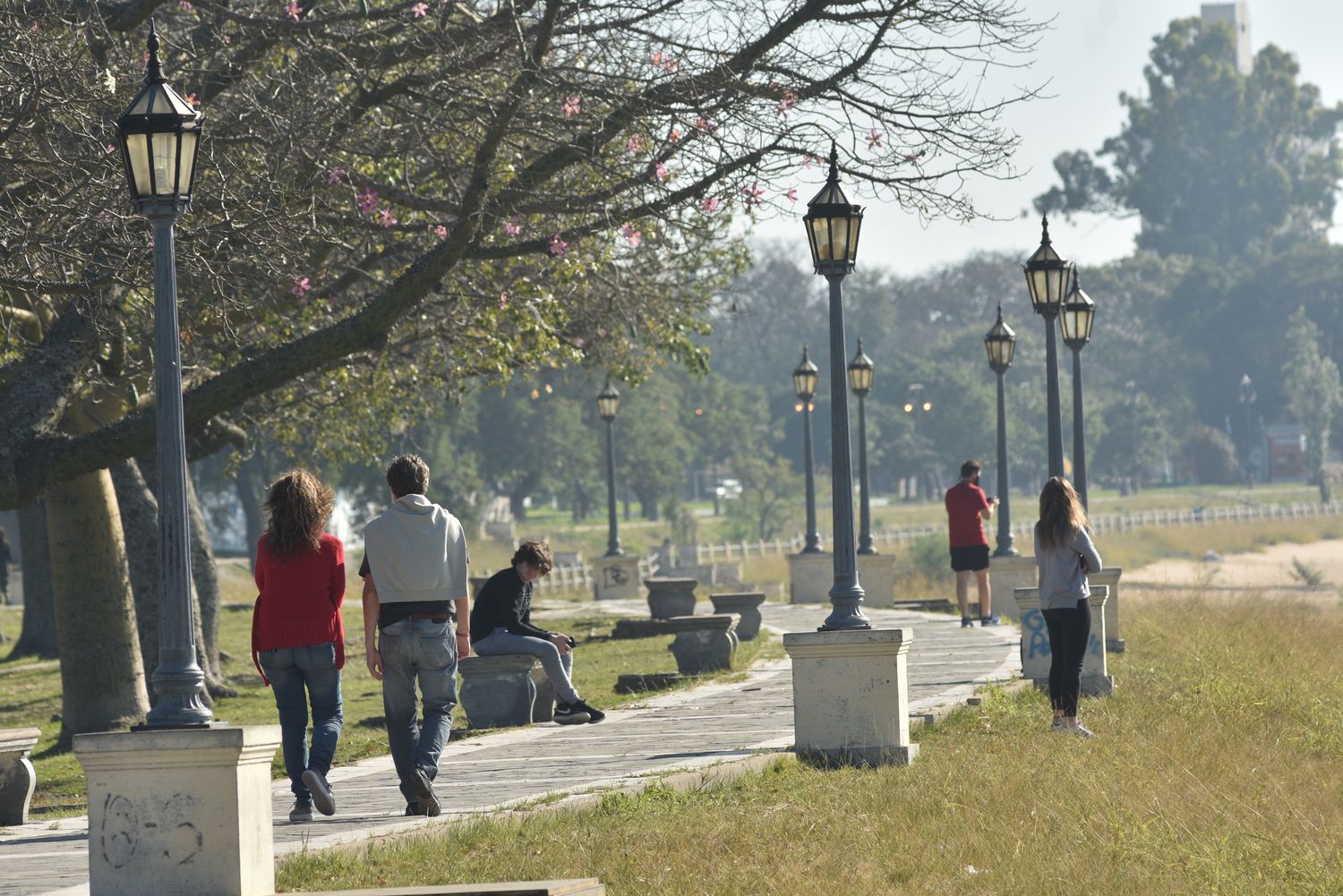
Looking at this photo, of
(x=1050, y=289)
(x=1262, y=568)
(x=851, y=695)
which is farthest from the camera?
(x=1262, y=568)

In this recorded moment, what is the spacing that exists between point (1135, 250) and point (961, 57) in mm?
117078

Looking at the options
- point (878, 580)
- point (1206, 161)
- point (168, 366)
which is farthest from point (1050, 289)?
point (1206, 161)

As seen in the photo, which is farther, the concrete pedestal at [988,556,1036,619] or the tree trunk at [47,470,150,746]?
the concrete pedestal at [988,556,1036,619]

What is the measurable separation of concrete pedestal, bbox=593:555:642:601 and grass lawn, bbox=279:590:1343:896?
2226 centimetres

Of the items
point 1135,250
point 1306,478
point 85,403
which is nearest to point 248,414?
point 85,403

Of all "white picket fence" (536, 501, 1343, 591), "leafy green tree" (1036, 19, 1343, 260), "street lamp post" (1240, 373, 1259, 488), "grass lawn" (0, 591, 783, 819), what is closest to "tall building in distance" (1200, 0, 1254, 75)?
"leafy green tree" (1036, 19, 1343, 260)

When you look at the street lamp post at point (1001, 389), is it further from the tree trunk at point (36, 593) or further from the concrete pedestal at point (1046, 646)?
the tree trunk at point (36, 593)

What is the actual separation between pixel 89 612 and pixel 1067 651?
8228 mm

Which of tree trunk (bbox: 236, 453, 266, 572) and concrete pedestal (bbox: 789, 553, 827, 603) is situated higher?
tree trunk (bbox: 236, 453, 266, 572)

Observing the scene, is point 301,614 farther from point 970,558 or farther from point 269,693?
point 970,558

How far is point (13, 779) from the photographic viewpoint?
10656 mm

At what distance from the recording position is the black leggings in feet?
41.4

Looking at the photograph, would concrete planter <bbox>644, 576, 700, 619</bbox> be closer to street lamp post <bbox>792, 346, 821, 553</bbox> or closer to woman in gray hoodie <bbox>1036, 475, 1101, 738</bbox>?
street lamp post <bbox>792, 346, 821, 553</bbox>

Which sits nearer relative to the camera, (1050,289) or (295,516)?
(295,516)
